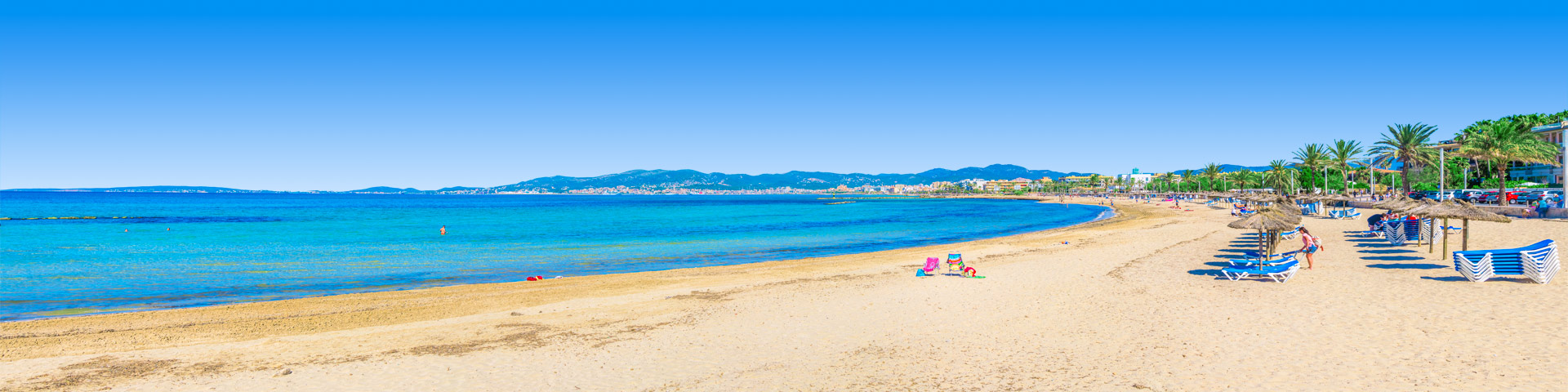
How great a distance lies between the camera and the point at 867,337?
9.34m

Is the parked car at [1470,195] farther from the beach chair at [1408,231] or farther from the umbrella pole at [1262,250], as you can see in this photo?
the umbrella pole at [1262,250]

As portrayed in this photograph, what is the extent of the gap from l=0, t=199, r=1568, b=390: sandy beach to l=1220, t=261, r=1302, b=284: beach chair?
174 millimetres

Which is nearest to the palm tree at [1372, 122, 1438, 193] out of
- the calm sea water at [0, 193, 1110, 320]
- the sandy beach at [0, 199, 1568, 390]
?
the calm sea water at [0, 193, 1110, 320]

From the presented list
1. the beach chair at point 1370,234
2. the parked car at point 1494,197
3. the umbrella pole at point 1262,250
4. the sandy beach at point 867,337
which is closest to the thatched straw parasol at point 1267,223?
the umbrella pole at point 1262,250

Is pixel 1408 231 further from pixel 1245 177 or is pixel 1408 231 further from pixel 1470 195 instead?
pixel 1245 177

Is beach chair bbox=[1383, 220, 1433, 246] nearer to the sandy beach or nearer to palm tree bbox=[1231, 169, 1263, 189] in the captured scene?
the sandy beach

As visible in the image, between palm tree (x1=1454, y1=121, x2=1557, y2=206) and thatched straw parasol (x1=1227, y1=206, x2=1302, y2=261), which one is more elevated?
palm tree (x1=1454, y1=121, x2=1557, y2=206)

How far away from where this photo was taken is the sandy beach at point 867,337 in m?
7.21

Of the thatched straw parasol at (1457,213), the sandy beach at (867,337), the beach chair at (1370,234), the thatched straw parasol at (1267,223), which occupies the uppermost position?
the thatched straw parasol at (1457,213)

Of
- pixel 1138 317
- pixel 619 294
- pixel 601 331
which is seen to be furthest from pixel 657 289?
pixel 1138 317

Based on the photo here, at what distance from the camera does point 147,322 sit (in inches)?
458

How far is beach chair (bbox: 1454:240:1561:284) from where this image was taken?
1140cm

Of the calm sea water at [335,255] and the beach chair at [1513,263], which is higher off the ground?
the beach chair at [1513,263]

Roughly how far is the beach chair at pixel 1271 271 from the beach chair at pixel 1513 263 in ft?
7.77
